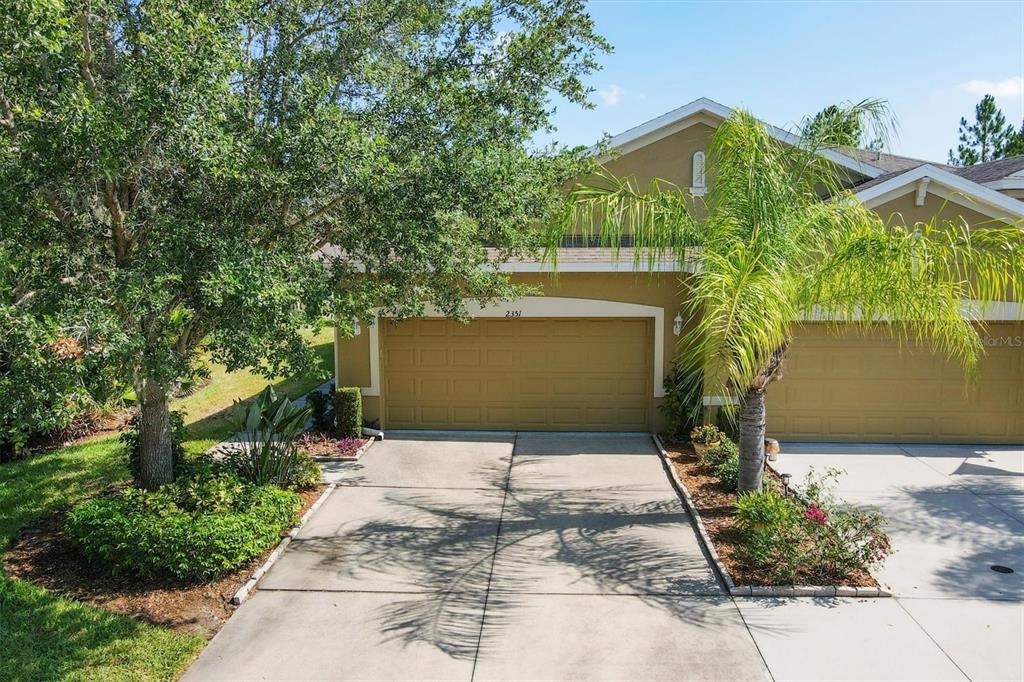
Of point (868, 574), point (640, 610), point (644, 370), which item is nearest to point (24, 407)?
point (640, 610)

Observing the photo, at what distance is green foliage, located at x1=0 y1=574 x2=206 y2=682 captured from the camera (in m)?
5.32

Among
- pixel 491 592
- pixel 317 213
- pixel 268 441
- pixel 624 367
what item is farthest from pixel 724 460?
pixel 317 213

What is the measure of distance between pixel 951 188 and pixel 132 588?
1252cm

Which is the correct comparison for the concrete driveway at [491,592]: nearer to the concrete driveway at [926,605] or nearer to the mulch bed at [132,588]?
the mulch bed at [132,588]

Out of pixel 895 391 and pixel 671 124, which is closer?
pixel 895 391

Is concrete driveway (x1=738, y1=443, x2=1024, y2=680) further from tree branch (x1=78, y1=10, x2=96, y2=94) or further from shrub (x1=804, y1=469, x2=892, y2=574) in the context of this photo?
tree branch (x1=78, y1=10, x2=96, y2=94)

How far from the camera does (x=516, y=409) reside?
1267cm

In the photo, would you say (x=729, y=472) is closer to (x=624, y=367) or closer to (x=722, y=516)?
(x=722, y=516)

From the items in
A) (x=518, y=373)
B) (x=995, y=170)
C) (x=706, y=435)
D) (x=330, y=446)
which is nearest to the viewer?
(x=706, y=435)

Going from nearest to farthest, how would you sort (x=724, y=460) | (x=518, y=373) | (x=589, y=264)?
(x=724, y=460) → (x=589, y=264) → (x=518, y=373)

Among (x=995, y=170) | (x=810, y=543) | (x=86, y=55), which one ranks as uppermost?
(x=995, y=170)

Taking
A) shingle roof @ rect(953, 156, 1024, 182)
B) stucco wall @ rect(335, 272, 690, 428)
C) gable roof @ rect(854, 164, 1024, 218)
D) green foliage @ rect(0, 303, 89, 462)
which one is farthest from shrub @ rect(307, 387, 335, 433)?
shingle roof @ rect(953, 156, 1024, 182)

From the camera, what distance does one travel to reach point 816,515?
6.97 metres

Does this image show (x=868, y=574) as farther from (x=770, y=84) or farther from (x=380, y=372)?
(x=380, y=372)
